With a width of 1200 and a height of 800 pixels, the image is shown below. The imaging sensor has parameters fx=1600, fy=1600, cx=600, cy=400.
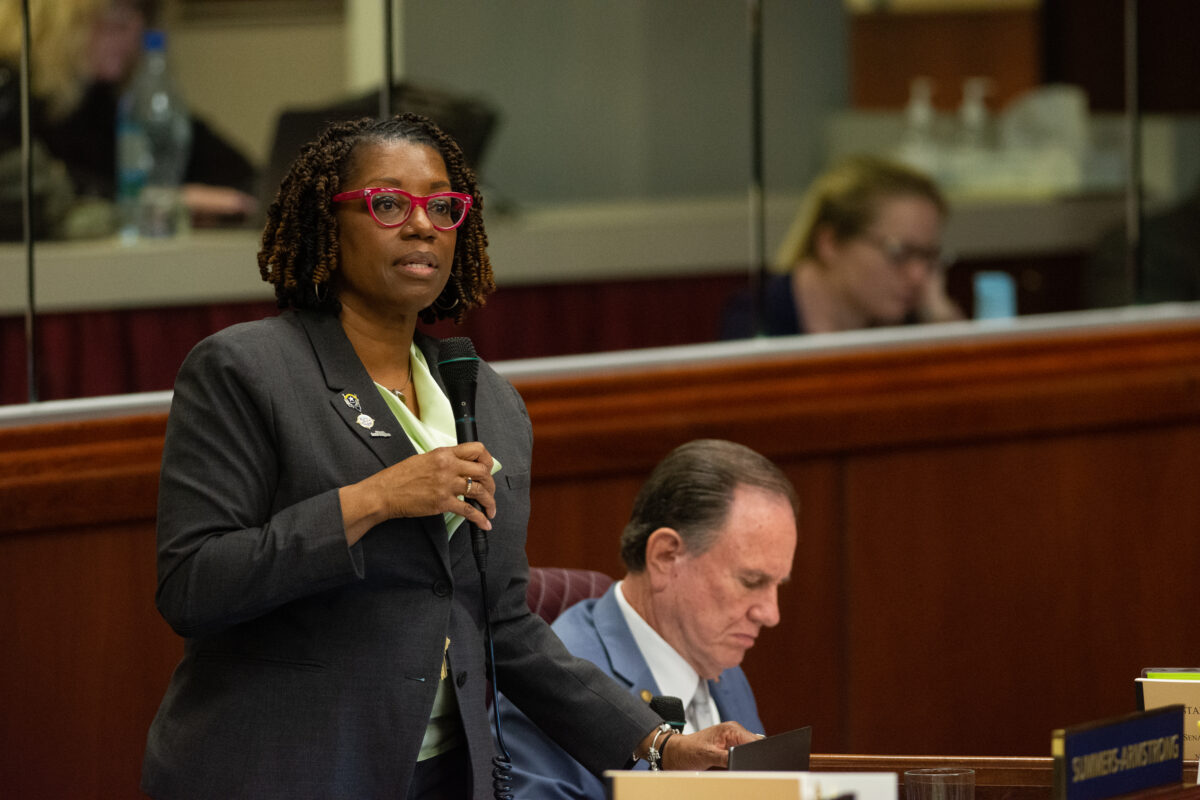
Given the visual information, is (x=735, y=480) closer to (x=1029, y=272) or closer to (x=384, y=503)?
(x=384, y=503)

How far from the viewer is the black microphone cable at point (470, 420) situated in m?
1.73

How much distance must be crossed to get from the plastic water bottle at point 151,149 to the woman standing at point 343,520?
1529mm

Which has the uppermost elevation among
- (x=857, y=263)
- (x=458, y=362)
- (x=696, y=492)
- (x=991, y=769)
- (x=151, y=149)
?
(x=151, y=149)

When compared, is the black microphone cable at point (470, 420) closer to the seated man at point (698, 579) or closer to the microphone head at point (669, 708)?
the microphone head at point (669, 708)

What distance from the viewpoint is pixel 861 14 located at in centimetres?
508

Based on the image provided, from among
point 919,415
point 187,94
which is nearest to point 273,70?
point 187,94

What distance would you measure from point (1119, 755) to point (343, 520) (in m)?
0.80

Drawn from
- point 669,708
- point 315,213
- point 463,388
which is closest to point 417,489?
point 463,388

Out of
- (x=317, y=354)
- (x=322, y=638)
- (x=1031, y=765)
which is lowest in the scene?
(x=1031, y=765)

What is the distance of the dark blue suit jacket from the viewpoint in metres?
2.12

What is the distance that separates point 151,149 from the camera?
3480 millimetres

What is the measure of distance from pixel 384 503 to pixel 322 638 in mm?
176

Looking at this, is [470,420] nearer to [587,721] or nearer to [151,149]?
[587,721]

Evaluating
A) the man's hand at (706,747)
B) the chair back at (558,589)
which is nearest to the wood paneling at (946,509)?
the chair back at (558,589)
